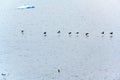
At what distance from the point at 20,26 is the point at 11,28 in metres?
2.44

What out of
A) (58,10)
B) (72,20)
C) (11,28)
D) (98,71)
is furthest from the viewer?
(58,10)

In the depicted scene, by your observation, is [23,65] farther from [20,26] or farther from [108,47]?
[20,26]

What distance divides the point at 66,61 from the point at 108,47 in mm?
8831

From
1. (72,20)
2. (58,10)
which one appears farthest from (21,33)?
(58,10)

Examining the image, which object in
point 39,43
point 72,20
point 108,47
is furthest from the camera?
point 72,20

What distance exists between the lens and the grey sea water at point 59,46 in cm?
3953

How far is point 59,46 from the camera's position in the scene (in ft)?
168

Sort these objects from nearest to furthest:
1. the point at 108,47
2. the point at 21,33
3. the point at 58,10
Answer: the point at 108,47 → the point at 21,33 → the point at 58,10

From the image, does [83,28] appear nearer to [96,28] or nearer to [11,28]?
[96,28]

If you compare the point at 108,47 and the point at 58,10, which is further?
the point at 58,10

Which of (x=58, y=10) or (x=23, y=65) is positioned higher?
(x=58, y=10)

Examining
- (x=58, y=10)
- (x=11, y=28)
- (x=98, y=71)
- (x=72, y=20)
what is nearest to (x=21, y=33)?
(x=11, y=28)

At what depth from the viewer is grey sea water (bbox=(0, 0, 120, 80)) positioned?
39.5m

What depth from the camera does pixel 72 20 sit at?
2955 inches
